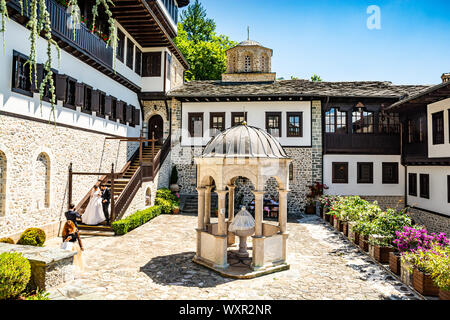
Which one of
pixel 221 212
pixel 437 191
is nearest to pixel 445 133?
pixel 437 191

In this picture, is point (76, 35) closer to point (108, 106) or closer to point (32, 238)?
point (108, 106)

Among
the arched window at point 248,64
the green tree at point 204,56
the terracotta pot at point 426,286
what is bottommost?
the terracotta pot at point 426,286

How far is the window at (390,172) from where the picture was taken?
1836cm

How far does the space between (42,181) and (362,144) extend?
16986mm

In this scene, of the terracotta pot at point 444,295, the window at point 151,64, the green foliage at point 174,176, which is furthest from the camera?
the window at point 151,64

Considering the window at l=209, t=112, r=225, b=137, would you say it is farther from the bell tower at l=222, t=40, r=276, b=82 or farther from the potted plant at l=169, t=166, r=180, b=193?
the bell tower at l=222, t=40, r=276, b=82

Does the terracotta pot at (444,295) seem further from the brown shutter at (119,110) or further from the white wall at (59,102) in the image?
the brown shutter at (119,110)

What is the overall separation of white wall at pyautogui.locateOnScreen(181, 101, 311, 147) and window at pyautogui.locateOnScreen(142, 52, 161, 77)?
2.84 m

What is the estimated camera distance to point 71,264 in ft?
23.5

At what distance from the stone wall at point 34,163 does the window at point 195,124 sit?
613cm

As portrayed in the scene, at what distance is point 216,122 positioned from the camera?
64.2 feet

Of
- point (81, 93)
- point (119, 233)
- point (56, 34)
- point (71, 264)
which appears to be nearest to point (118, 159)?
point (81, 93)

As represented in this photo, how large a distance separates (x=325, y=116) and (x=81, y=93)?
1389 cm

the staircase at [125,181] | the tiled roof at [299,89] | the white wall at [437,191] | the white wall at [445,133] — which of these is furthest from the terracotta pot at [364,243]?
the tiled roof at [299,89]
